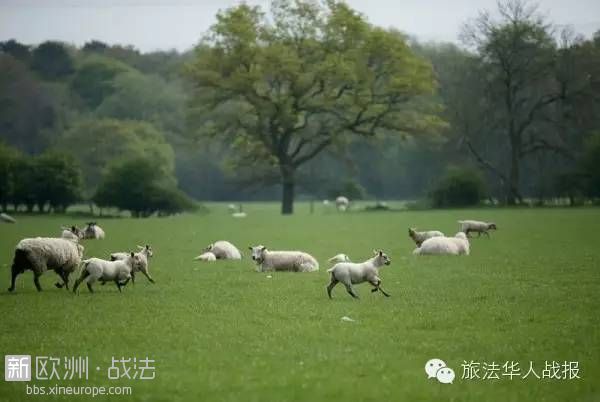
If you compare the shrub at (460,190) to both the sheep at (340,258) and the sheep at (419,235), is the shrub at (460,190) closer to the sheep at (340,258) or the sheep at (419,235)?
the sheep at (419,235)

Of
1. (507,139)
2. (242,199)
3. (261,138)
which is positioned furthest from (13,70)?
(507,139)

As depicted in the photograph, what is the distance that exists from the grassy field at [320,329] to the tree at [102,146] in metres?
55.6

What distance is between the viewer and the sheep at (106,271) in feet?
51.4

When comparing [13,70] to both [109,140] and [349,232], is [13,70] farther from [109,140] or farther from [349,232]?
[349,232]

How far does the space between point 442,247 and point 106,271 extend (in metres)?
10.6

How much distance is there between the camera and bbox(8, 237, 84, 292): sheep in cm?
1633

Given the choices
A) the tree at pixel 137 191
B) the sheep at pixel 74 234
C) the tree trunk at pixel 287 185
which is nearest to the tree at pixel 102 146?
the tree at pixel 137 191

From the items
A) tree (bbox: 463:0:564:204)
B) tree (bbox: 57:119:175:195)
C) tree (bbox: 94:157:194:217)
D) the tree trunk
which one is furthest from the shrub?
tree (bbox: 57:119:175:195)

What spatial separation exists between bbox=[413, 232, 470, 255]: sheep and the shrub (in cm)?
3974

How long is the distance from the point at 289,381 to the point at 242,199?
92.2 meters

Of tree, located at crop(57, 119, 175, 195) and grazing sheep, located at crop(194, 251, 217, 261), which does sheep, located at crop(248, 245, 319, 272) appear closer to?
grazing sheep, located at crop(194, 251, 217, 261)

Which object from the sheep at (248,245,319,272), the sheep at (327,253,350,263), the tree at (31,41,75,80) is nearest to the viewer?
the sheep at (327,253,350,263)

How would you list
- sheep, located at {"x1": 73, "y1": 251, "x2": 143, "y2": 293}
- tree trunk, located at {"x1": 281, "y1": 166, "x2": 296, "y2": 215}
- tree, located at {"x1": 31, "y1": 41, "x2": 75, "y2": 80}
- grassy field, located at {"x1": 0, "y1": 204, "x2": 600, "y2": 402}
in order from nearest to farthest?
1. grassy field, located at {"x1": 0, "y1": 204, "x2": 600, "y2": 402}
2. sheep, located at {"x1": 73, "y1": 251, "x2": 143, "y2": 293}
3. tree trunk, located at {"x1": 281, "y1": 166, "x2": 296, "y2": 215}
4. tree, located at {"x1": 31, "y1": 41, "x2": 75, "y2": 80}

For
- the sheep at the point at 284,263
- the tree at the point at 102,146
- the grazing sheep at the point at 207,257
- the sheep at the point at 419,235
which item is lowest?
the grazing sheep at the point at 207,257
